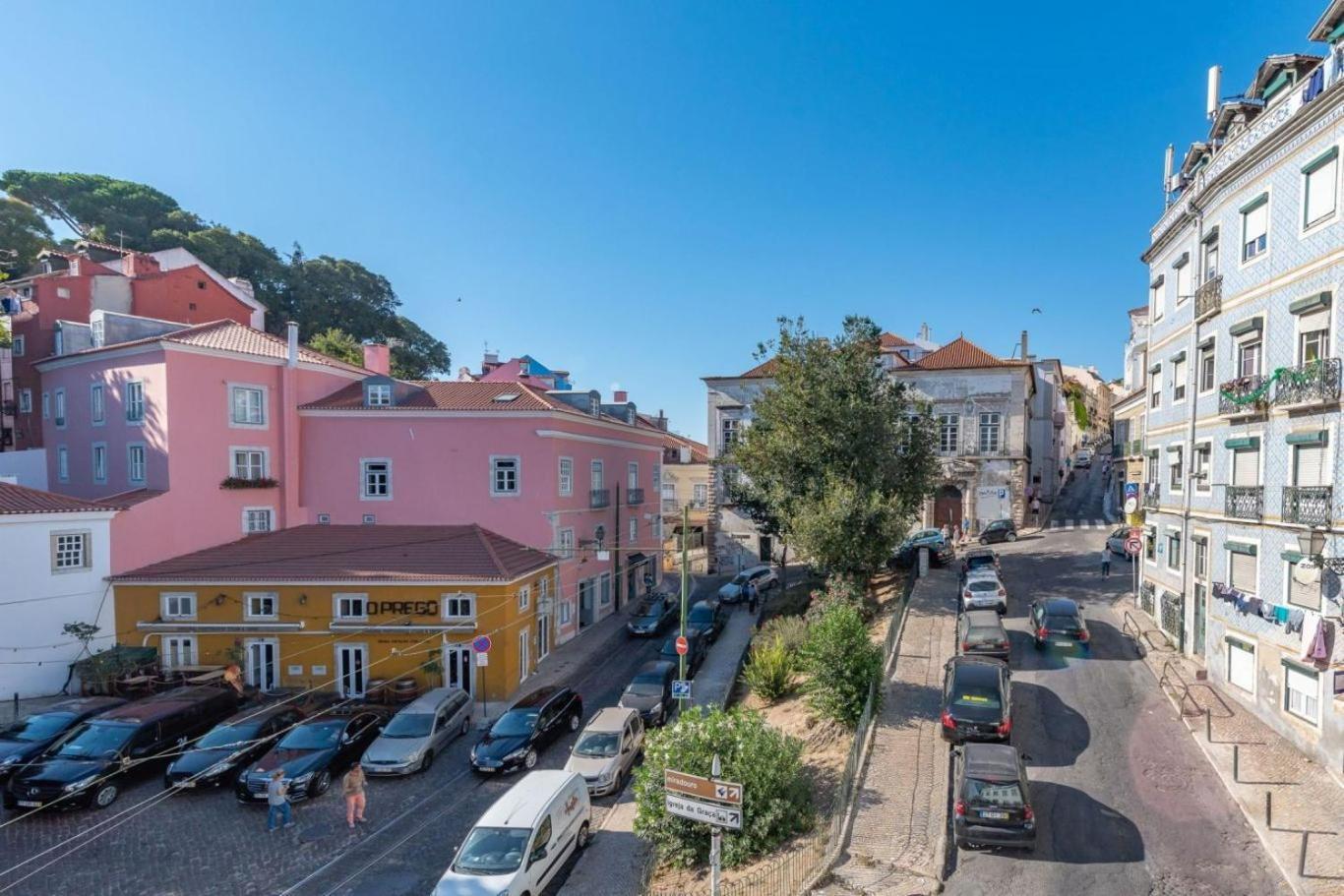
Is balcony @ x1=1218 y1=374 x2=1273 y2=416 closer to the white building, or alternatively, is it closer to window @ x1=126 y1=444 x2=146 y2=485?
the white building

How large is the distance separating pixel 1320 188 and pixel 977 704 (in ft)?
46.5

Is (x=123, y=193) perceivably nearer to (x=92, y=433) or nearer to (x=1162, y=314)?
(x=92, y=433)

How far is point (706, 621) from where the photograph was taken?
30.1 metres

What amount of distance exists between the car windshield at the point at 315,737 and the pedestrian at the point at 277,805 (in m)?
2.01

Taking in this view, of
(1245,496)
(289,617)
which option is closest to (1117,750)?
(1245,496)

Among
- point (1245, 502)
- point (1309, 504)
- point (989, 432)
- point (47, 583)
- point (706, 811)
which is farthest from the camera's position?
point (989, 432)

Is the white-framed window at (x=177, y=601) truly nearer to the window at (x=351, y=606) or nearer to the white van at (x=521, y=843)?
the window at (x=351, y=606)

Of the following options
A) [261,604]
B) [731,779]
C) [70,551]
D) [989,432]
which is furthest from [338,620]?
[989,432]

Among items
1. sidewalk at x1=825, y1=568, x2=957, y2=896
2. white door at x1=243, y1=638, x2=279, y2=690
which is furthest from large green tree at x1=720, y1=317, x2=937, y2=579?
white door at x1=243, y1=638, x2=279, y2=690

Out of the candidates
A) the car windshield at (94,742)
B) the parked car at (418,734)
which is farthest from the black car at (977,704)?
the car windshield at (94,742)

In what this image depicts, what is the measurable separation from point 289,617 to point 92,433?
46.6ft

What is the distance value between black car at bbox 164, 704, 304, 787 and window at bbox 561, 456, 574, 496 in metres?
14.4

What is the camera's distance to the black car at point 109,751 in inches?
631

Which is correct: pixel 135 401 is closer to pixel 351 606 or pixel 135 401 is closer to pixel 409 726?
pixel 351 606
